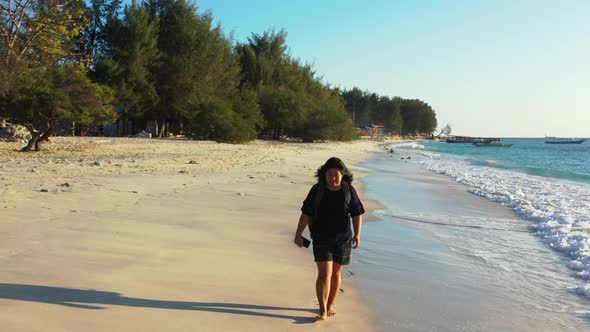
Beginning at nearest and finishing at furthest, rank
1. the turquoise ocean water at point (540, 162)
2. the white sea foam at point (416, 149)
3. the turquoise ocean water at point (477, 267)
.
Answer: the turquoise ocean water at point (477, 267)
the turquoise ocean water at point (540, 162)
the white sea foam at point (416, 149)

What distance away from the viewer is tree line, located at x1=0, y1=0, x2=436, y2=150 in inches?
675

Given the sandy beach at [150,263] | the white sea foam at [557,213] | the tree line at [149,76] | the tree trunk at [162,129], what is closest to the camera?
the sandy beach at [150,263]

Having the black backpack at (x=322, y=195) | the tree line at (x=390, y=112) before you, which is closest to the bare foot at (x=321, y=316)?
the black backpack at (x=322, y=195)

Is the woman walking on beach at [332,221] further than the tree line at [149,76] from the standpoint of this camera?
No

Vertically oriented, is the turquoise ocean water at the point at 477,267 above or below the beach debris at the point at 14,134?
below

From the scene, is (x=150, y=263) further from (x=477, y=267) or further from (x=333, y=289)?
(x=477, y=267)

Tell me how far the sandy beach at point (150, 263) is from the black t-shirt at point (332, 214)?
2.23 feet

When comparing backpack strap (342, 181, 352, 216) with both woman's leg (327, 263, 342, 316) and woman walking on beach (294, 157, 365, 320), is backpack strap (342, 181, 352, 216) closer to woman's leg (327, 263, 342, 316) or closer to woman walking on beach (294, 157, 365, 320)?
woman walking on beach (294, 157, 365, 320)

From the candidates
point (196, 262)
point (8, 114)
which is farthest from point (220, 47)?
point (196, 262)

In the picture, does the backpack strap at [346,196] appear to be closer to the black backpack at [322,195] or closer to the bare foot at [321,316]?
the black backpack at [322,195]

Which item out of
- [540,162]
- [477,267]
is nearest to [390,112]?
[540,162]

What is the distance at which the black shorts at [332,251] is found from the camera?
3748 millimetres

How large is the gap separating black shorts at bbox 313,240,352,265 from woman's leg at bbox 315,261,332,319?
2.4 inches

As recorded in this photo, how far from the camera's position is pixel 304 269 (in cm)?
499
